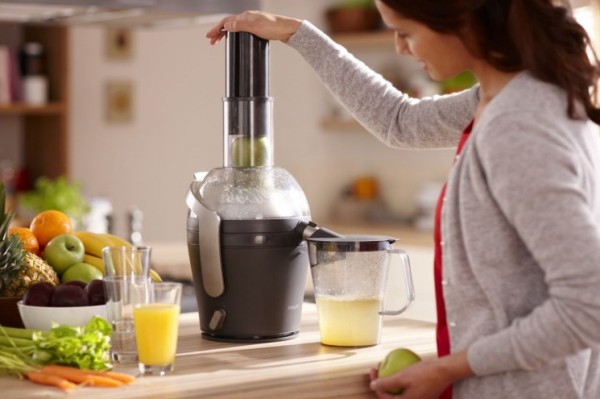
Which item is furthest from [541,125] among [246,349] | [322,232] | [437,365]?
[246,349]

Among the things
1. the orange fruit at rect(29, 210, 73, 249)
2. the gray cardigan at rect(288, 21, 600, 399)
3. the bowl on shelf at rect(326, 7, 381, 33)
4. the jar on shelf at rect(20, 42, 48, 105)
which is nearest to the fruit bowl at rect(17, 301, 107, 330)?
the orange fruit at rect(29, 210, 73, 249)

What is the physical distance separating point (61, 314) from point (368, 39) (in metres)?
4.03

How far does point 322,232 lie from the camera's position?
1831 millimetres

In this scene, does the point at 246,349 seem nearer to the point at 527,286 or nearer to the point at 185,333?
the point at 185,333

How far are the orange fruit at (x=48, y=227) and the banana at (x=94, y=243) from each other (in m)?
0.04

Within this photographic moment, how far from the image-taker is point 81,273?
1948 millimetres

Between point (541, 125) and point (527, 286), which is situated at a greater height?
point (541, 125)

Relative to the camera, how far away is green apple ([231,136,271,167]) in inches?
75.9

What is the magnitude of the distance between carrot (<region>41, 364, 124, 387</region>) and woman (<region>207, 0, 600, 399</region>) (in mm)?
389

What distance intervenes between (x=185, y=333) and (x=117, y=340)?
31 cm

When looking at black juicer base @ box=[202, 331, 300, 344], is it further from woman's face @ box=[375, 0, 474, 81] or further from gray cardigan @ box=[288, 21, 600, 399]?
woman's face @ box=[375, 0, 474, 81]

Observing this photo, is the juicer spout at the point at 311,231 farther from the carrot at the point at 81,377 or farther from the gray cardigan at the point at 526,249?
the carrot at the point at 81,377

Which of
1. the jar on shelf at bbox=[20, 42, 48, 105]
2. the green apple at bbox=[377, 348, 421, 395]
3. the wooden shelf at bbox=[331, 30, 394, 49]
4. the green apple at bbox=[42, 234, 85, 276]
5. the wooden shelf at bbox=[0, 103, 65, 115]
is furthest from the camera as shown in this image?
the wooden shelf at bbox=[331, 30, 394, 49]

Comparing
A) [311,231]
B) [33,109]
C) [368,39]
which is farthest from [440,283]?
[368,39]
